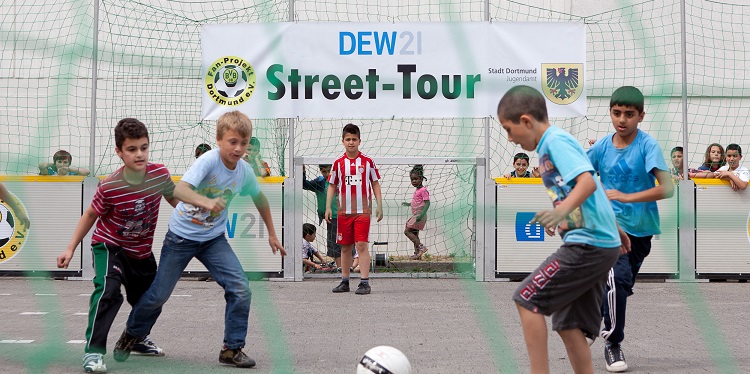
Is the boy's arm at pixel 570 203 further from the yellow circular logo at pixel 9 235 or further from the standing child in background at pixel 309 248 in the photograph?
the yellow circular logo at pixel 9 235

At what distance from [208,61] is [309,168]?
76.1 inches

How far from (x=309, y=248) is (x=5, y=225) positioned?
3480 mm

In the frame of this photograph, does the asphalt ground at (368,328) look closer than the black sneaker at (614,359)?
No

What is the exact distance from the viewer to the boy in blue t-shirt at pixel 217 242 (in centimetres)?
570

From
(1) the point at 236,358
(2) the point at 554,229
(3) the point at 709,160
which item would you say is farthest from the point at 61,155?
(2) the point at 554,229

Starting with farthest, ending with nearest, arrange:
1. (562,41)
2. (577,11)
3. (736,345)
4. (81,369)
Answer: (577,11) → (562,41) → (736,345) → (81,369)

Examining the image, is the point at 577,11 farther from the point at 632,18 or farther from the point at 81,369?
the point at 81,369

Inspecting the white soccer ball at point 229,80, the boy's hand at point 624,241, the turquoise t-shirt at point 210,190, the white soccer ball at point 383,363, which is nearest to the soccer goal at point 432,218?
the white soccer ball at point 229,80

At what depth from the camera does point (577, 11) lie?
14000 millimetres

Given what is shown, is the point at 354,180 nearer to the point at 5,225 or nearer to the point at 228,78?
the point at 228,78

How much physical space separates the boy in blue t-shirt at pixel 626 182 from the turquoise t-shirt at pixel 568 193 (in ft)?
3.86

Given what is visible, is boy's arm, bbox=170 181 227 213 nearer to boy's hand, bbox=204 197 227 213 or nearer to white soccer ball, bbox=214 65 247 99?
boy's hand, bbox=204 197 227 213

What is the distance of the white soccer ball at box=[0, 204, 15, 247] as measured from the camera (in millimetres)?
11016

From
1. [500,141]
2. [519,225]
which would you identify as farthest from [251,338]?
[500,141]
